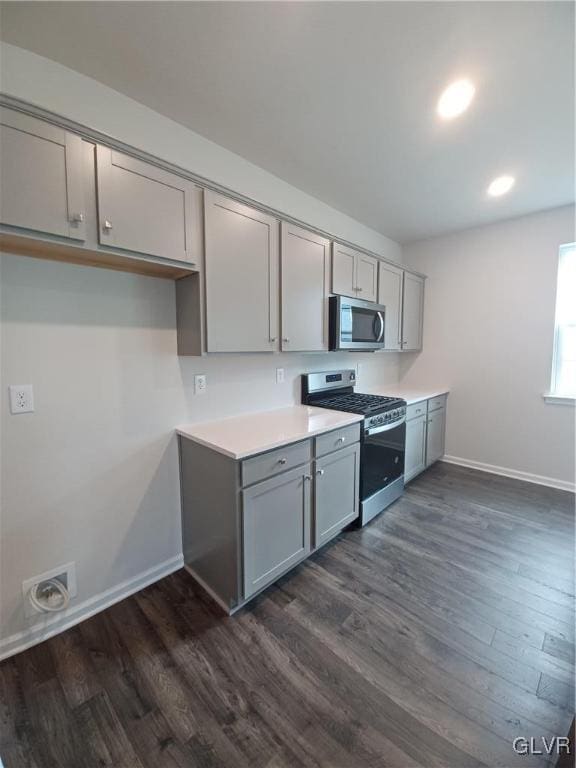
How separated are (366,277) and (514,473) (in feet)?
8.81

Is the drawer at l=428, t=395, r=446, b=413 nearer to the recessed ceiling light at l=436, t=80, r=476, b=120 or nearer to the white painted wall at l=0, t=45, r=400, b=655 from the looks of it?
the white painted wall at l=0, t=45, r=400, b=655

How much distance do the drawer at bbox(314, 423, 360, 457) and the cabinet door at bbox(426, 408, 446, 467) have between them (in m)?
1.59

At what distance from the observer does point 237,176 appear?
221 centimetres

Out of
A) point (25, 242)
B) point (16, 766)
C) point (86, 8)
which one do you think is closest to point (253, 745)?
point (16, 766)

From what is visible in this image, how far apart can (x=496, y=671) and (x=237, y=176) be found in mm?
3143

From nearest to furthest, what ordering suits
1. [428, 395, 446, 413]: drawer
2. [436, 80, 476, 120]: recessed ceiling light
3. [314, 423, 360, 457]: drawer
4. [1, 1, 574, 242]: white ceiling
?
1. [1, 1, 574, 242]: white ceiling
2. [436, 80, 476, 120]: recessed ceiling light
3. [314, 423, 360, 457]: drawer
4. [428, 395, 446, 413]: drawer

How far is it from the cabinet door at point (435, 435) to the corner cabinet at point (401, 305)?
33.1 inches

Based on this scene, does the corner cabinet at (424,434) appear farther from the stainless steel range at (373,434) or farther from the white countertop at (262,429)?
the white countertop at (262,429)

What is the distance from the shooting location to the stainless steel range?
95.7 inches

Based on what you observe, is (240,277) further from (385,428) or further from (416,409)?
(416,409)

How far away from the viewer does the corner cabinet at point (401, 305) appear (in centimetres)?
321

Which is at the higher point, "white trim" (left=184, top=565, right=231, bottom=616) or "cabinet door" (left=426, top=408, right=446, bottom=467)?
"cabinet door" (left=426, top=408, right=446, bottom=467)

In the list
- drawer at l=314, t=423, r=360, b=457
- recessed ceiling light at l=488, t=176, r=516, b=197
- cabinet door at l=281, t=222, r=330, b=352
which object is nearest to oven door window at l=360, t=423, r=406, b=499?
drawer at l=314, t=423, r=360, b=457

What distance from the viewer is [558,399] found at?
10.3ft
